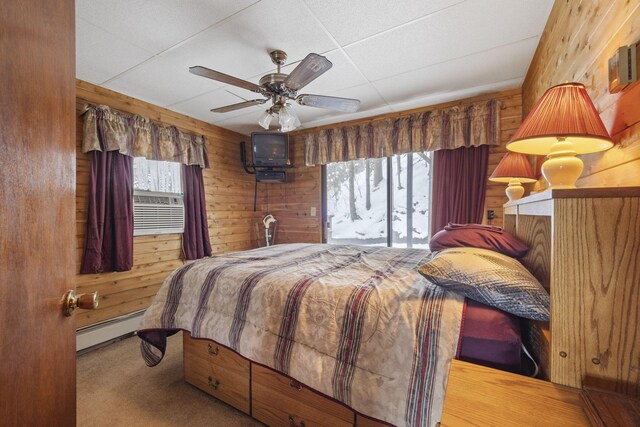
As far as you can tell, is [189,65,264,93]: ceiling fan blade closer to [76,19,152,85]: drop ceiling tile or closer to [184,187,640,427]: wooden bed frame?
[76,19,152,85]: drop ceiling tile

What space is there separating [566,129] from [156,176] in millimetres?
3532

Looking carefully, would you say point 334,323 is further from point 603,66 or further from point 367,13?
point 367,13

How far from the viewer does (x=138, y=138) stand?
2.78 metres

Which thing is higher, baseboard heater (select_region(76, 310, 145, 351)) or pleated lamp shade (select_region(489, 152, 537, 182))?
pleated lamp shade (select_region(489, 152, 537, 182))

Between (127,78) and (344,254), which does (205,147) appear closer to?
(127,78)

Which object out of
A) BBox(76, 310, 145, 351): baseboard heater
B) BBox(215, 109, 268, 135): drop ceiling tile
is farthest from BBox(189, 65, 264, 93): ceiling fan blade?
BBox(76, 310, 145, 351): baseboard heater

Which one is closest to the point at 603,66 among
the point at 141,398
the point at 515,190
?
the point at 515,190

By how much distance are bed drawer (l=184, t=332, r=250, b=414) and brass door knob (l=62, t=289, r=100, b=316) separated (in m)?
1.04

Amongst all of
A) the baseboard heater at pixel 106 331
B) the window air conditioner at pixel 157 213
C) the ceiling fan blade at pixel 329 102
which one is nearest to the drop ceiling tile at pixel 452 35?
the ceiling fan blade at pixel 329 102

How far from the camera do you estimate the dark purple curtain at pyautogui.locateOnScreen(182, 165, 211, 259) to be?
10.7 feet

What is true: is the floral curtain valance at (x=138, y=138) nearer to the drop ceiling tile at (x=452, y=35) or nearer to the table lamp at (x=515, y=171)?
the drop ceiling tile at (x=452, y=35)

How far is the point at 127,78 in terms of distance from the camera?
2441mm

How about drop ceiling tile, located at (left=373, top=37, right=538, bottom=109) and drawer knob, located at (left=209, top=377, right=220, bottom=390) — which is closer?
drawer knob, located at (left=209, top=377, right=220, bottom=390)

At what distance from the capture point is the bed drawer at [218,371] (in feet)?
5.07
